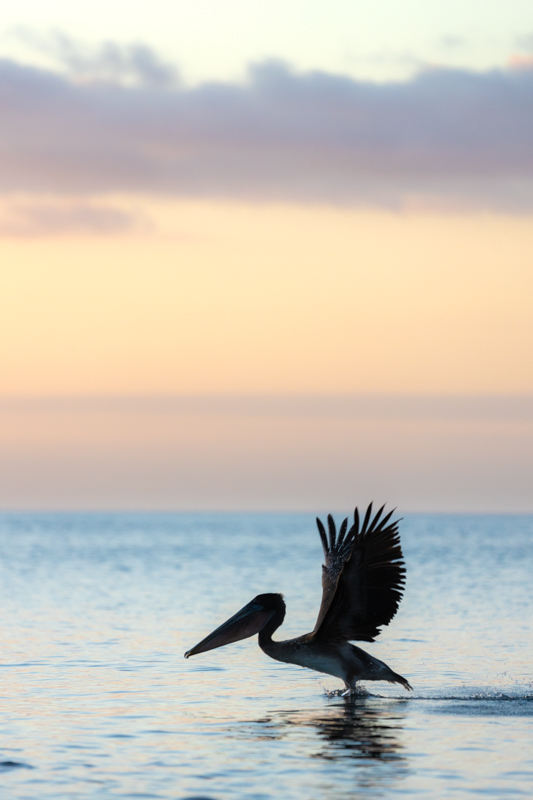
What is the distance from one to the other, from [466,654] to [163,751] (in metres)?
8.04

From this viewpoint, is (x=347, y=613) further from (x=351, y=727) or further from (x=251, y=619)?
(x=351, y=727)

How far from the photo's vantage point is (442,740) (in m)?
11.1

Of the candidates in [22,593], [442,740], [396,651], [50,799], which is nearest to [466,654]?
[396,651]

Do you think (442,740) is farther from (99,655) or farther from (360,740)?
(99,655)

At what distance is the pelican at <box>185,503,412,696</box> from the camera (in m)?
12.8

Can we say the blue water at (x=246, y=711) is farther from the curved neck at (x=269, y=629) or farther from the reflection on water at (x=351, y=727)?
the curved neck at (x=269, y=629)

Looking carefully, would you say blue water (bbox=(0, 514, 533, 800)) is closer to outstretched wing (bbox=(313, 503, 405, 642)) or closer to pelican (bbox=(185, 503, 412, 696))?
pelican (bbox=(185, 503, 412, 696))

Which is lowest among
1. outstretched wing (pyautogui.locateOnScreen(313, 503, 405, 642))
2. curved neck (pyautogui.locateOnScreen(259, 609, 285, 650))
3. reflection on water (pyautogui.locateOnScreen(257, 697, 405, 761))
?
reflection on water (pyautogui.locateOnScreen(257, 697, 405, 761))

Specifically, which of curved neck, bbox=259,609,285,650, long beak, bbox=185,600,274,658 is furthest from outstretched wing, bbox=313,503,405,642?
long beak, bbox=185,600,274,658

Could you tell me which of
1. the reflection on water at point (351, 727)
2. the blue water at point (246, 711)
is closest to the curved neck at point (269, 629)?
the blue water at point (246, 711)

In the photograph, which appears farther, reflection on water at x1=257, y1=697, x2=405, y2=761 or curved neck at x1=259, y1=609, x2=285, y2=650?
curved neck at x1=259, y1=609, x2=285, y2=650

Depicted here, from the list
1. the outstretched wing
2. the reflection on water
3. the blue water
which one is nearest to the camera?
the blue water

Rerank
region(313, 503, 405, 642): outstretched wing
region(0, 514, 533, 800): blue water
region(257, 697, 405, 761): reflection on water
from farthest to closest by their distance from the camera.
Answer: region(313, 503, 405, 642): outstretched wing
region(257, 697, 405, 761): reflection on water
region(0, 514, 533, 800): blue water

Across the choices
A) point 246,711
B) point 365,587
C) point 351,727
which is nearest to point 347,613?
point 365,587
